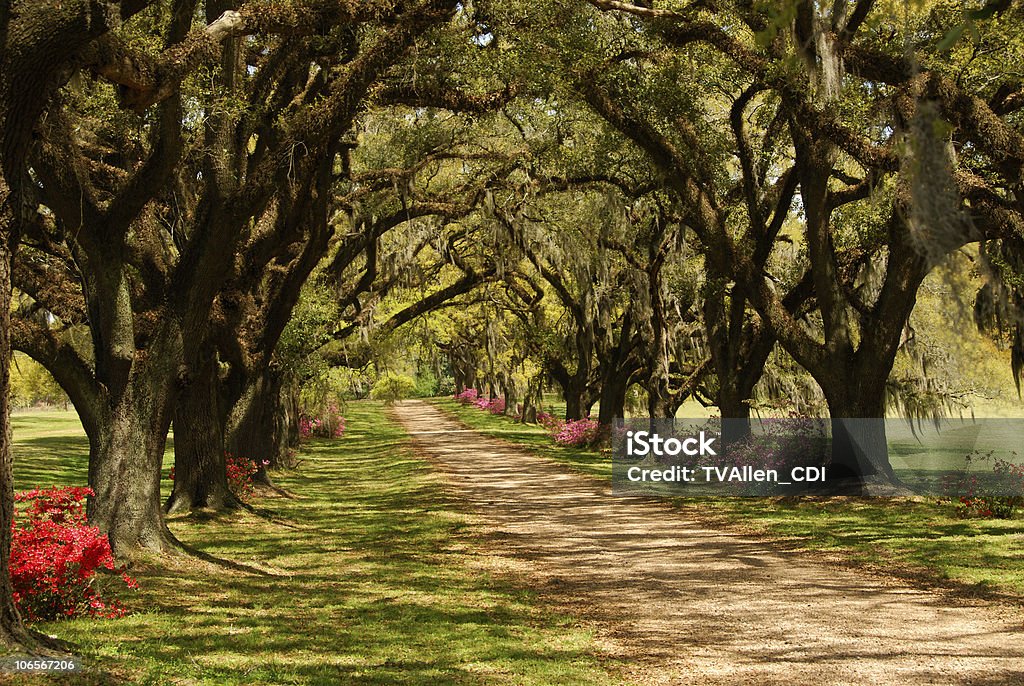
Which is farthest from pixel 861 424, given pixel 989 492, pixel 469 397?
pixel 469 397

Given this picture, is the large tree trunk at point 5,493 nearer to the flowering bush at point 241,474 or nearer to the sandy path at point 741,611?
the sandy path at point 741,611

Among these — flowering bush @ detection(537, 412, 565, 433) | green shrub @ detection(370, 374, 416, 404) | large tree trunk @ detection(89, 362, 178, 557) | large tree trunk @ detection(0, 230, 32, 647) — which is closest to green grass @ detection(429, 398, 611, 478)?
flowering bush @ detection(537, 412, 565, 433)

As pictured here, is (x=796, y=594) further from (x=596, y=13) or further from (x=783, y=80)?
(x=596, y=13)

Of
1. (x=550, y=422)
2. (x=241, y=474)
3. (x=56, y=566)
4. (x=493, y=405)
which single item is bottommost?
(x=241, y=474)

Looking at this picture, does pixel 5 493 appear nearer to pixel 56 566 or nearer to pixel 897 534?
pixel 56 566

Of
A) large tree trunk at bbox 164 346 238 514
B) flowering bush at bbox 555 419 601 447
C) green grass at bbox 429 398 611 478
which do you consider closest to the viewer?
large tree trunk at bbox 164 346 238 514

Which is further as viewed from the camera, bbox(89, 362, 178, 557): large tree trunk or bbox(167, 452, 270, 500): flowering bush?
bbox(167, 452, 270, 500): flowering bush

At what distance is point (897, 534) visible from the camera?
1238 cm

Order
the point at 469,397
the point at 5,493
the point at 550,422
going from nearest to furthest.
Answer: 1. the point at 5,493
2. the point at 550,422
3. the point at 469,397

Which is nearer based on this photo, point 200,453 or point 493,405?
point 200,453

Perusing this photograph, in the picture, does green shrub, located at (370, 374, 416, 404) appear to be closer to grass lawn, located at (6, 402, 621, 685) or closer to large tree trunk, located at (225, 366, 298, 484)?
large tree trunk, located at (225, 366, 298, 484)

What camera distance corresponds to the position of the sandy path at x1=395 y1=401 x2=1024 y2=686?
656cm

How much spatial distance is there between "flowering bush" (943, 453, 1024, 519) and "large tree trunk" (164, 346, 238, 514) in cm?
1147

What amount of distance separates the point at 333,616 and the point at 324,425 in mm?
27875
